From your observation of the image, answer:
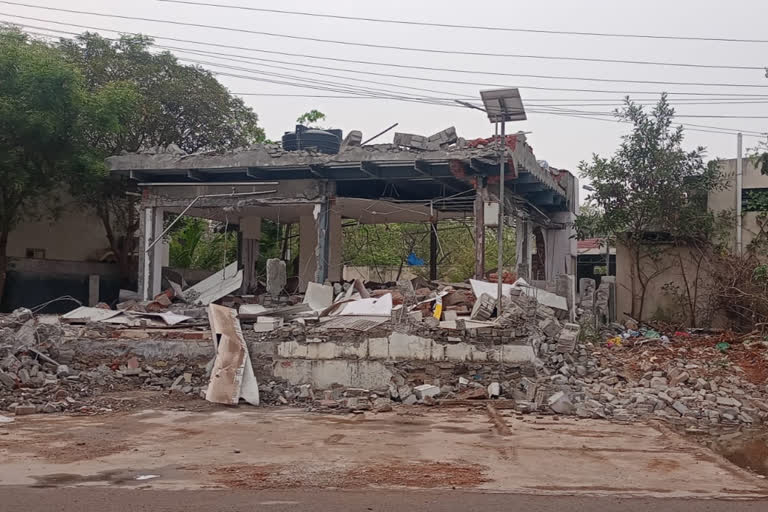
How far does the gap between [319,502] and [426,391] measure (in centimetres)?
619

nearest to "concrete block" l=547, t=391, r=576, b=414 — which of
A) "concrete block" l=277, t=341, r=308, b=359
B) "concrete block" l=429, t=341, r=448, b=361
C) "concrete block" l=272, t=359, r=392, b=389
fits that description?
"concrete block" l=429, t=341, r=448, b=361

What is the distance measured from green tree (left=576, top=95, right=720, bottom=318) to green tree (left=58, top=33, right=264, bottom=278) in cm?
1036

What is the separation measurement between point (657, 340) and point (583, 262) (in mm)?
11830

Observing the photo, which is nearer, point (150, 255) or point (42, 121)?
point (42, 121)

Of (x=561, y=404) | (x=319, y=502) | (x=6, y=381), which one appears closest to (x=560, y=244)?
(x=561, y=404)

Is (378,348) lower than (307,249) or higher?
lower

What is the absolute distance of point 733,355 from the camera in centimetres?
1545

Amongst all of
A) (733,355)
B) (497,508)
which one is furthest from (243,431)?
(733,355)

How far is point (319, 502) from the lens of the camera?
20.4 feet

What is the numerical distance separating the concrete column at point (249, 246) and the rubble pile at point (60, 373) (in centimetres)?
786

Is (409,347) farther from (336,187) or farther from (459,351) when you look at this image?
(336,187)

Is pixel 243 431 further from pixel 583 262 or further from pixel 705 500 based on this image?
pixel 583 262

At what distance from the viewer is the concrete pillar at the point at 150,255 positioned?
58.8 ft

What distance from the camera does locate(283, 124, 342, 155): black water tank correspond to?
17656mm
